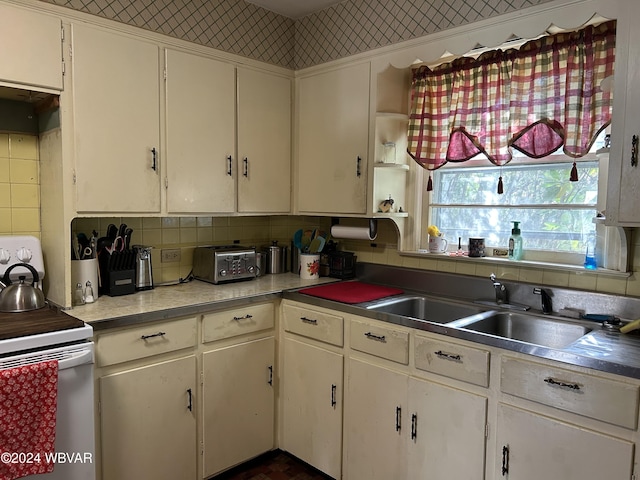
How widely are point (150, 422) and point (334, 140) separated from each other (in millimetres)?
1719

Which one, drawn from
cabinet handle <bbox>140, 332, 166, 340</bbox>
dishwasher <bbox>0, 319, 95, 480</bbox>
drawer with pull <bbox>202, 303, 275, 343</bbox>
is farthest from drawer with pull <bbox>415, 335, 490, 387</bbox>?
dishwasher <bbox>0, 319, 95, 480</bbox>

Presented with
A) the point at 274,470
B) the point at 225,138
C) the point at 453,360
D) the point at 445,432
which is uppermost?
the point at 225,138

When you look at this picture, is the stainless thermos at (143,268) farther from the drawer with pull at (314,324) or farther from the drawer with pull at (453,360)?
the drawer with pull at (453,360)

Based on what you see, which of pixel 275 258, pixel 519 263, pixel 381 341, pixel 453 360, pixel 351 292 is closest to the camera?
pixel 453 360

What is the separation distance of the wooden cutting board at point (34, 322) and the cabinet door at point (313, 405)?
1.10 metres

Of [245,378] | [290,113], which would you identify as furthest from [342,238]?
[245,378]

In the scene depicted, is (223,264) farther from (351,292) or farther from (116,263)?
(351,292)

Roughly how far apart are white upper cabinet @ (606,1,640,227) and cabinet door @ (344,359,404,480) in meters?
1.07

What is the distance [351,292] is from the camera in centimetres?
255

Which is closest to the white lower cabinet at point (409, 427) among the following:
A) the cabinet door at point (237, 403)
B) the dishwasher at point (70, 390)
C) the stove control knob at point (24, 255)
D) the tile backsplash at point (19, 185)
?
the cabinet door at point (237, 403)

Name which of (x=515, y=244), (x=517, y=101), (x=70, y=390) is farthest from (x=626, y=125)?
(x=70, y=390)

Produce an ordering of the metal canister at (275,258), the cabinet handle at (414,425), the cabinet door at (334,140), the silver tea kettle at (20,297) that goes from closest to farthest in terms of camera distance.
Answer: the silver tea kettle at (20,297) < the cabinet handle at (414,425) < the cabinet door at (334,140) < the metal canister at (275,258)

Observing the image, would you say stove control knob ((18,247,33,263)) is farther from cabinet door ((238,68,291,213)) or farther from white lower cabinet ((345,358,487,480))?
white lower cabinet ((345,358,487,480))

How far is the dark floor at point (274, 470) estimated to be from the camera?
8.04 feet
